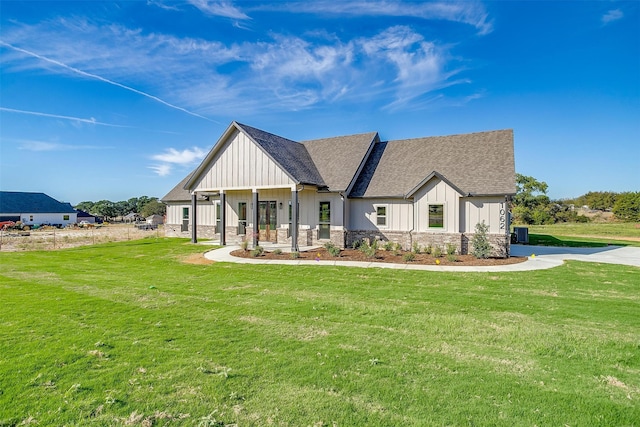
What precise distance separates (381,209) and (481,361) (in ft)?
45.0

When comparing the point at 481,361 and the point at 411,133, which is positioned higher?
the point at 411,133

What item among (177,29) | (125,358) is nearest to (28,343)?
(125,358)

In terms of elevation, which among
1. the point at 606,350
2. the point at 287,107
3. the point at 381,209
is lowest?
the point at 606,350

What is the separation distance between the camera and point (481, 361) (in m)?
4.82

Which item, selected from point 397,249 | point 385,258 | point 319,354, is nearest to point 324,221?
point 397,249

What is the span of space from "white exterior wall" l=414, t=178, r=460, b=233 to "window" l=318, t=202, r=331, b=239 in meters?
4.86

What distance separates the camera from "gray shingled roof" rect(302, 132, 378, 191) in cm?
1898

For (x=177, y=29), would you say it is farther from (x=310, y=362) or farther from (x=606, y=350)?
(x=606, y=350)

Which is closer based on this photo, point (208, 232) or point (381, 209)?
point (381, 209)

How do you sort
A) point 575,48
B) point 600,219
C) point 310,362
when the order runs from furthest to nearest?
point 600,219 < point 575,48 < point 310,362

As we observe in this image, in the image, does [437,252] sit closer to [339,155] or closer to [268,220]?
[339,155]

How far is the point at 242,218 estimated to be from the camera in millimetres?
22219

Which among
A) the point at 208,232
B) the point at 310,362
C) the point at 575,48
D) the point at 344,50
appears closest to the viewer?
the point at 310,362

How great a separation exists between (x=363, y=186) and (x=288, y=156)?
4.78 meters
